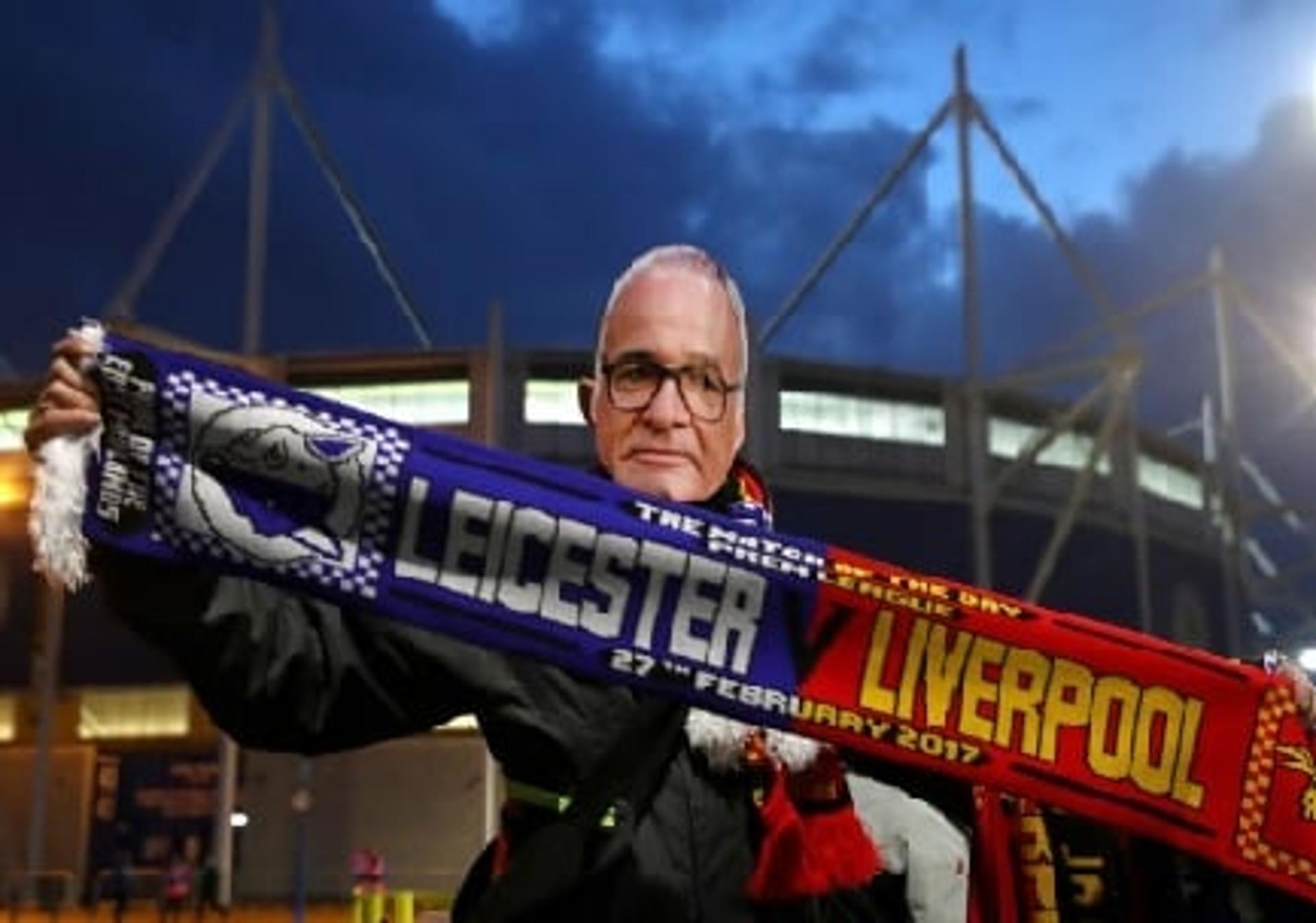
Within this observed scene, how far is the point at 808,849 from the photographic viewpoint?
129 inches

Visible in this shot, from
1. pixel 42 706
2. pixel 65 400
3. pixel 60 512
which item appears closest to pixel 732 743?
pixel 60 512

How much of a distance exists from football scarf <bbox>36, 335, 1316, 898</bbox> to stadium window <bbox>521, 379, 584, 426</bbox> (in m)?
35.2

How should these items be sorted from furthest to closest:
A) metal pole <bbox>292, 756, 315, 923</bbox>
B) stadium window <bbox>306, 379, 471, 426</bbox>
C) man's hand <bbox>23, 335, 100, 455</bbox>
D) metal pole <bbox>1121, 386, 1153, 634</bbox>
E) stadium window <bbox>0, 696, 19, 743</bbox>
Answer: metal pole <bbox>1121, 386, 1153, 634</bbox>
stadium window <bbox>0, 696, 19, 743</bbox>
stadium window <bbox>306, 379, 471, 426</bbox>
metal pole <bbox>292, 756, 315, 923</bbox>
man's hand <bbox>23, 335, 100, 455</bbox>

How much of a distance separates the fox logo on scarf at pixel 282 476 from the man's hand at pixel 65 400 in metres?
0.23

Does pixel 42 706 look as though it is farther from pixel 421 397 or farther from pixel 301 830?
pixel 421 397

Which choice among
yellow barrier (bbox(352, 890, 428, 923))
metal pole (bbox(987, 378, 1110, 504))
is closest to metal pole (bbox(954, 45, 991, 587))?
metal pole (bbox(987, 378, 1110, 504))

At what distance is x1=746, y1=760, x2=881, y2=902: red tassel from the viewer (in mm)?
3260

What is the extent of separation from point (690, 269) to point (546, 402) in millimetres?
36239

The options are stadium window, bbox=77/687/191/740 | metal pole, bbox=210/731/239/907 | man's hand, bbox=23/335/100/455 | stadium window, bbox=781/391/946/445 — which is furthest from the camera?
stadium window, bbox=781/391/946/445

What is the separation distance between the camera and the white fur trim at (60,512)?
3234mm

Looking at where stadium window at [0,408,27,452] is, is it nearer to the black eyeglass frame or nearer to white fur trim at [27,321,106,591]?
the black eyeglass frame

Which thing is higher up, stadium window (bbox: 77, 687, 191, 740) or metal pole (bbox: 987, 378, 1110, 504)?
metal pole (bbox: 987, 378, 1110, 504)

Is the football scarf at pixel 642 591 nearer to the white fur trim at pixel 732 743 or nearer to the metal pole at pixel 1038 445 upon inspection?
the white fur trim at pixel 732 743

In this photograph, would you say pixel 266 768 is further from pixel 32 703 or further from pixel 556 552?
pixel 556 552
